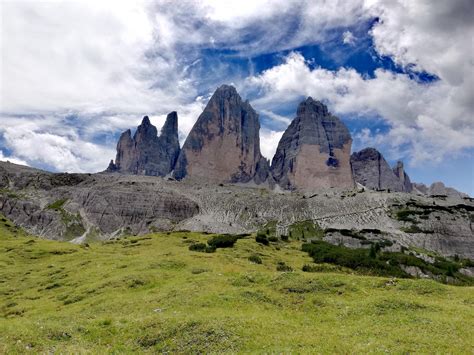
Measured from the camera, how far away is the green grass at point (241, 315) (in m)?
22.5

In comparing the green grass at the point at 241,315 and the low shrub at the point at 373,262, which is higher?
the green grass at the point at 241,315

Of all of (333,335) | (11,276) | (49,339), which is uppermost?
(333,335)

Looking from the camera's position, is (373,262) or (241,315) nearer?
(241,315)

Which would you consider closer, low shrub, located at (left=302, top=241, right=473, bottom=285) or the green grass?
the green grass

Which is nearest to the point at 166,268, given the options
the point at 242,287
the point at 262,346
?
the point at 242,287

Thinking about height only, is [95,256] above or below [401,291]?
below

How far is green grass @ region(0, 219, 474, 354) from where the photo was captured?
22.5 metres

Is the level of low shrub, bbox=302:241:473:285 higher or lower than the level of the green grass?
lower

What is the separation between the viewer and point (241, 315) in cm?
2748

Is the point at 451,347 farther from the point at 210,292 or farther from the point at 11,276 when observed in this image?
the point at 11,276

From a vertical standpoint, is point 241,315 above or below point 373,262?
above

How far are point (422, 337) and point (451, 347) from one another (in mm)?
1607

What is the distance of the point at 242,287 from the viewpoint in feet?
118

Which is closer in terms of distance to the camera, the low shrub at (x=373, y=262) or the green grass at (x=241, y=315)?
the green grass at (x=241, y=315)
